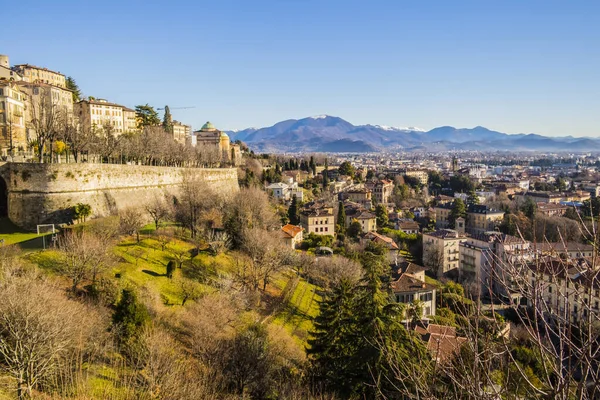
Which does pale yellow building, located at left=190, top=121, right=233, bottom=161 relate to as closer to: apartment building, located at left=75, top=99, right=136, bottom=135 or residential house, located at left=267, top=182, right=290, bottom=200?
residential house, located at left=267, top=182, right=290, bottom=200

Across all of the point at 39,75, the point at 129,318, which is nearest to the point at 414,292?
the point at 129,318

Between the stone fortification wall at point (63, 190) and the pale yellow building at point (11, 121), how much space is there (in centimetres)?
973

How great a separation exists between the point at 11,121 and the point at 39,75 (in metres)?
30.1

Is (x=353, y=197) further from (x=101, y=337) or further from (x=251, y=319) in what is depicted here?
(x=101, y=337)

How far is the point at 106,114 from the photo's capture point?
58.0m

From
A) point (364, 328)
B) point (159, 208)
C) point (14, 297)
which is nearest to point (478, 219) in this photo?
point (159, 208)

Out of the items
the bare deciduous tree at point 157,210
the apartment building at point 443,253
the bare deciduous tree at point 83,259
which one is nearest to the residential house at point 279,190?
the apartment building at point 443,253

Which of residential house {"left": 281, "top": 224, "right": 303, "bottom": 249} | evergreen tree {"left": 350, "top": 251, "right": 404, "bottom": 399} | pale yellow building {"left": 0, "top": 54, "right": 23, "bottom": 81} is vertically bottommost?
residential house {"left": 281, "top": 224, "right": 303, "bottom": 249}

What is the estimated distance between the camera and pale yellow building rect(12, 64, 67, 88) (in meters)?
58.0

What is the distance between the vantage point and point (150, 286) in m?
20.3

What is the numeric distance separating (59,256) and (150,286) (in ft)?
13.3

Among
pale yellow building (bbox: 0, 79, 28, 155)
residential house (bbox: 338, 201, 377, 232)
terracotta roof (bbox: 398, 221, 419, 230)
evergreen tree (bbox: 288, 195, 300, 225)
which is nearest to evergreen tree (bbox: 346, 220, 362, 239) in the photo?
residential house (bbox: 338, 201, 377, 232)

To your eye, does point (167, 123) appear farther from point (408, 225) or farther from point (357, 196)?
point (408, 225)

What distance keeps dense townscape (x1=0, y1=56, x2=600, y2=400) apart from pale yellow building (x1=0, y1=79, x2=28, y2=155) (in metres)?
0.14
